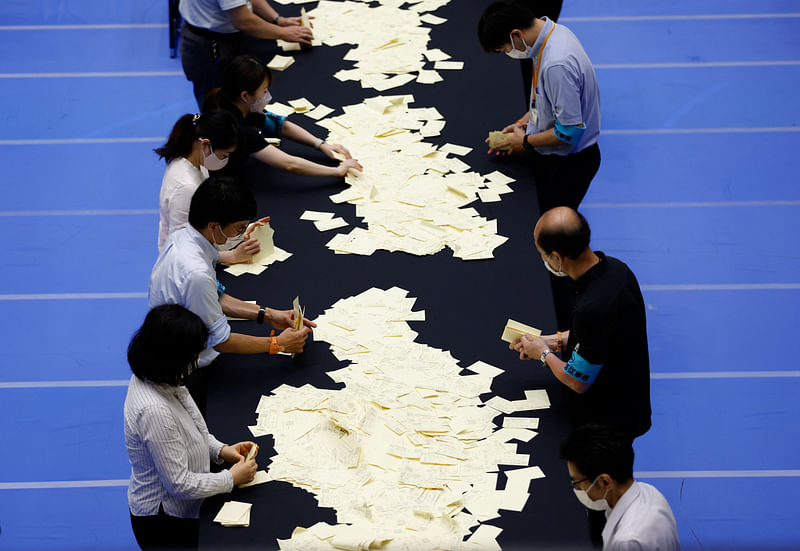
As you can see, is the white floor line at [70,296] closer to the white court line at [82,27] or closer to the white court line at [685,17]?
the white court line at [82,27]

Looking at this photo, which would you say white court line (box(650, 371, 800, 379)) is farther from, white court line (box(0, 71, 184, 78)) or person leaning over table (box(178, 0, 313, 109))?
white court line (box(0, 71, 184, 78))

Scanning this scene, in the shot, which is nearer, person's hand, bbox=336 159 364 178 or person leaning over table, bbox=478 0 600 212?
person leaning over table, bbox=478 0 600 212

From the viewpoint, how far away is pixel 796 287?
5000 millimetres

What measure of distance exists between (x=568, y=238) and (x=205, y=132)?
1637mm

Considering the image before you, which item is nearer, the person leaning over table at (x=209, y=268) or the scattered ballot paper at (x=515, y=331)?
the person leaning over table at (x=209, y=268)

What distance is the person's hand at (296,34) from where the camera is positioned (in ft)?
16.3

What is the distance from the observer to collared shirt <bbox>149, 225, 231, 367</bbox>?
296 cm

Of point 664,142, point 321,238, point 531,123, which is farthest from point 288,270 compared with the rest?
point 664,142

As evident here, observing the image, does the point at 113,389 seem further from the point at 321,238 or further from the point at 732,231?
the point at 732,231

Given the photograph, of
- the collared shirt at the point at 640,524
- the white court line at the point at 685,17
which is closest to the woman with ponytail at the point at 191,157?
the collared shirt at the point at 640,524

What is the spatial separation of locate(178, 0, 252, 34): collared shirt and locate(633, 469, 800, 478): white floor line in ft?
11.2

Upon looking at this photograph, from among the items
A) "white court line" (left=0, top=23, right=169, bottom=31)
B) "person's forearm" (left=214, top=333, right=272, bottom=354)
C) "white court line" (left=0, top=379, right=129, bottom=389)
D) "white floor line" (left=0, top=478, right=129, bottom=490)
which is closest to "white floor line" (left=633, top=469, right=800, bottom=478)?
"person's forearm" (left=214, top=333, right=272, bottom=354)

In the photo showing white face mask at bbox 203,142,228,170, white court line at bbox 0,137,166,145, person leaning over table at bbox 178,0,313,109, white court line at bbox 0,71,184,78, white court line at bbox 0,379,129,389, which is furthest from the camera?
white court line at bbox 0,71,184,78

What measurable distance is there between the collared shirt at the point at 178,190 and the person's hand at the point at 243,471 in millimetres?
1204
